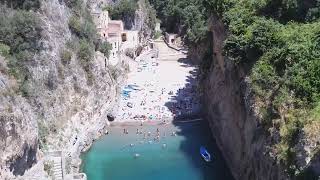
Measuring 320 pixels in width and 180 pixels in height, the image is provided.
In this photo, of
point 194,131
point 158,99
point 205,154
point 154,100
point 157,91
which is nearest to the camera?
point 205,154

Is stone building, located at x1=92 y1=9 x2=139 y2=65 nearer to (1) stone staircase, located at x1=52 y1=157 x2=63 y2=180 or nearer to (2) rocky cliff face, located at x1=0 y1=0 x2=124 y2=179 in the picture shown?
(2) rocky cliff face, located at x1=0 y1=0 x2=124 y2=179

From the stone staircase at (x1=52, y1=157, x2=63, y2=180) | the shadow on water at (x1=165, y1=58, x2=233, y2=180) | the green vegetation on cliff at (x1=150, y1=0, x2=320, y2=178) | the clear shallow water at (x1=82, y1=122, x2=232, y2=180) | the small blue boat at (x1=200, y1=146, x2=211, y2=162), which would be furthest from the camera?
the small blue boat at (x1=200, y1=146, x2=211, y2=162)

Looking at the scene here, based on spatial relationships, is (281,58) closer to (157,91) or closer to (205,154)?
(205,154)

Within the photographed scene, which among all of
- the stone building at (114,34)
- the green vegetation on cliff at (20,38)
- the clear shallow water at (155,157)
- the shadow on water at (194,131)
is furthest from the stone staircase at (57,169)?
the stone building at (114,34)

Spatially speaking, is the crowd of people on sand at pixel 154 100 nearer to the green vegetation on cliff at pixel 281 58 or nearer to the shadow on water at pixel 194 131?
the shadow on water at pixel 194 131

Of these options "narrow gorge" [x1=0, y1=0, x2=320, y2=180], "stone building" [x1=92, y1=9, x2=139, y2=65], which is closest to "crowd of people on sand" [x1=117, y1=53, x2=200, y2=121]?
"narrow gorge" [x1=0, y1=0, x2=320, y2=180]

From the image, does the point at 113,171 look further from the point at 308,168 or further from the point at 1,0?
the point at 308,168

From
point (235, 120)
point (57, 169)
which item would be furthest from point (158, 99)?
point (57, 169)
